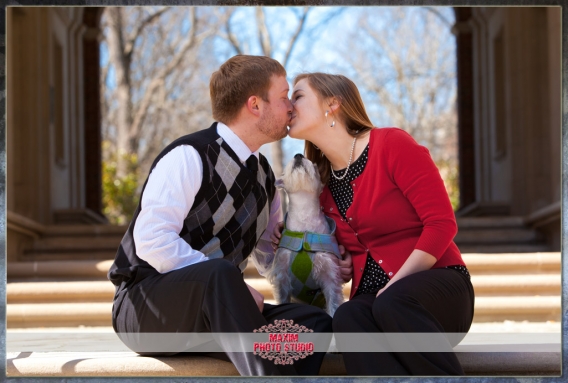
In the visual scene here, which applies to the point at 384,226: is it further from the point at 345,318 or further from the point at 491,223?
the point at 491,223

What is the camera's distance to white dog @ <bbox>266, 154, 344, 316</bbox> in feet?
11.1

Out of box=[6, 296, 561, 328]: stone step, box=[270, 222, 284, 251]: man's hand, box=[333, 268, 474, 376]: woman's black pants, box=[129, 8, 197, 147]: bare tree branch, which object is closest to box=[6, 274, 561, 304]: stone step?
box=[6, 296, 561, 328]: stone step

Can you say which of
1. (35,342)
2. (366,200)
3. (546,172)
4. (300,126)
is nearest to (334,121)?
(300,126)

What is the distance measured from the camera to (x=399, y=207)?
306 centimetres

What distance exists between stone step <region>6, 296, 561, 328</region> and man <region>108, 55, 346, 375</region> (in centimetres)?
245

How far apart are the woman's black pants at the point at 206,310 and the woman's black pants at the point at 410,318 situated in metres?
0.21

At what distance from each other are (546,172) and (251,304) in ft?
21.8

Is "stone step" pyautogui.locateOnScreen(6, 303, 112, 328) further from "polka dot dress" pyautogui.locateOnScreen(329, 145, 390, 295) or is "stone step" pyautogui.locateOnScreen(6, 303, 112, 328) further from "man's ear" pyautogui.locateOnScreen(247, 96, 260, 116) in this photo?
"man's ear" pyautogui.locateOnScreen(247, 96, 260, 116)

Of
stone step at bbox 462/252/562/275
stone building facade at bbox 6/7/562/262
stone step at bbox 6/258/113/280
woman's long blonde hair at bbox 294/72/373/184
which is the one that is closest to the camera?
woman's long blonde hair at bbox 294/72/373/184

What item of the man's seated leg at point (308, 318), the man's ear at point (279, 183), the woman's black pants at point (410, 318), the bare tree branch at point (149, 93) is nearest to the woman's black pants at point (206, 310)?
the man's seated leg at point (308, 318)

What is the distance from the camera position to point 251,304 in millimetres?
2646

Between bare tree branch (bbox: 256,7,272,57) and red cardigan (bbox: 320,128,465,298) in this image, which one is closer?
red cardigan (bbox: 320,128,465,298)

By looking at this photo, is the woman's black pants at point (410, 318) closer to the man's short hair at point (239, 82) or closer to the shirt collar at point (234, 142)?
the shirt collar at point (234, 142)

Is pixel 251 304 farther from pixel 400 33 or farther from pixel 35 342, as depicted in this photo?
pixel 400 33
